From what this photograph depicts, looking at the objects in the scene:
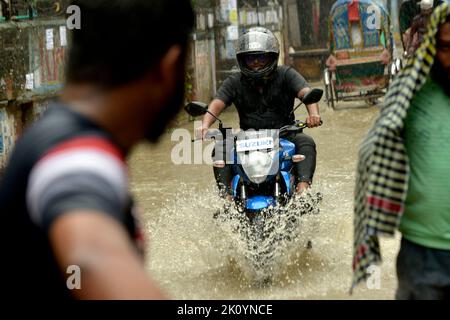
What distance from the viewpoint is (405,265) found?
3.16 metres

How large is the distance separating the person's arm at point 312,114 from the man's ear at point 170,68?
195 inches

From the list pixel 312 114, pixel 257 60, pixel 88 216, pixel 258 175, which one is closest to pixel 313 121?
pixel 312 114

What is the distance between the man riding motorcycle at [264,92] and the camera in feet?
21.8

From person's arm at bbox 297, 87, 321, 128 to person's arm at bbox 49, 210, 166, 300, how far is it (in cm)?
523

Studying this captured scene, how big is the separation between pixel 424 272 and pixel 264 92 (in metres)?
3.88

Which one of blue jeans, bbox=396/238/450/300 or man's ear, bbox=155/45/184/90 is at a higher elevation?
man's ear, bbox=155/45/184/90

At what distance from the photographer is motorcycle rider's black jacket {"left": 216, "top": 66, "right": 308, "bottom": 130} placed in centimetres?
682

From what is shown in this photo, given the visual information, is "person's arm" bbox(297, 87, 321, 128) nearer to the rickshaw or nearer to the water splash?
the water splash

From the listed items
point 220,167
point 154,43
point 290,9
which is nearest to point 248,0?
point 290,9

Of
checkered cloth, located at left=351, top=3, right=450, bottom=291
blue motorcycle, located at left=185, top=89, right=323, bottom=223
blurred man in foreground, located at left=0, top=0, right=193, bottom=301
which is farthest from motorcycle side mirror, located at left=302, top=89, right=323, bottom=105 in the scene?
blurred man in foreground, located at left=0, top=0, right=193, bottom=301

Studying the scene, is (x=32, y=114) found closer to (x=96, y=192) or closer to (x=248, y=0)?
(x=96, y=192)

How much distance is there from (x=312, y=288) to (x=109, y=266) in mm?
4929

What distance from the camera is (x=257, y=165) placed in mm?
6098

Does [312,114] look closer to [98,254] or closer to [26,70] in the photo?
[98,254]
